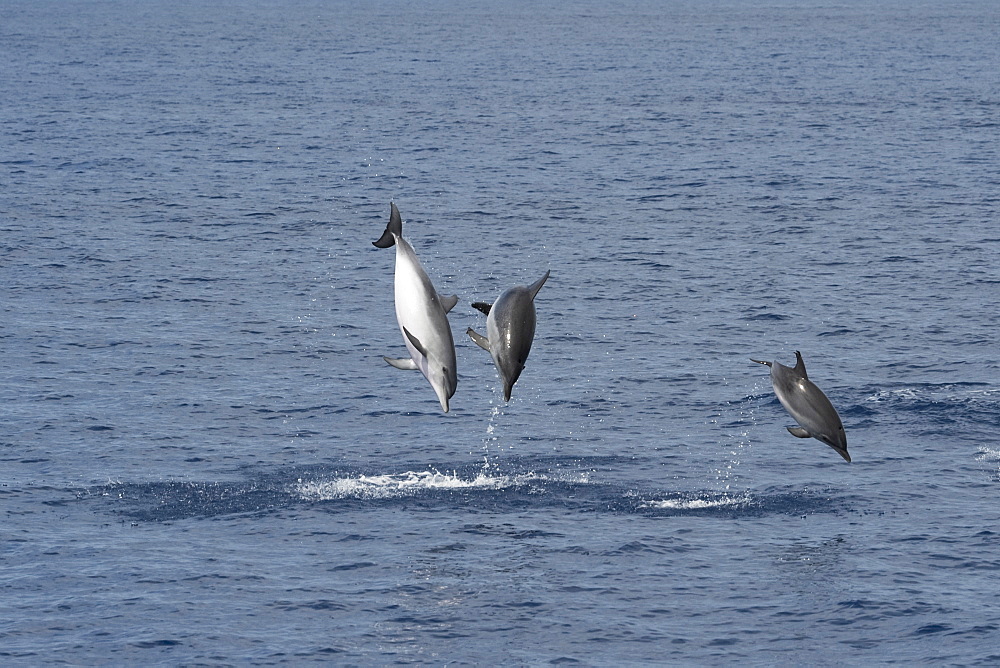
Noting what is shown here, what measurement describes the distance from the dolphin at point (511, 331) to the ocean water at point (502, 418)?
20889mm

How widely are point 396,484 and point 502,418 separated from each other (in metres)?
9.71

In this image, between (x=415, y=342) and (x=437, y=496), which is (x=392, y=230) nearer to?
(x=415, y=342)

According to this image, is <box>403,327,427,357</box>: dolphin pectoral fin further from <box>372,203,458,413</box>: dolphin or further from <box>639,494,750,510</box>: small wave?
<box>639,494,750,510</box>: small wave

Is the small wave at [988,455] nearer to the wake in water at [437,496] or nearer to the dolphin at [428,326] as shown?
the wake in water at [437,496]

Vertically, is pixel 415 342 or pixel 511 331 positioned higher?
pixel 511 331

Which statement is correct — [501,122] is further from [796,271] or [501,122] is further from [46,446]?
[46,446]

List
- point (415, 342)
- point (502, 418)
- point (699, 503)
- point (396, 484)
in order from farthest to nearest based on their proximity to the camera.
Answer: point (502, 418) < point (396, 484) < point (699, 503) < point (415, 342)

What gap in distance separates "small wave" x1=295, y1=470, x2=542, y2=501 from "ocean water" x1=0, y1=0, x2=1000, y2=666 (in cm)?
19

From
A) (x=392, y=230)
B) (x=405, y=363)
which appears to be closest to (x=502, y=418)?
(x=392, y=230)

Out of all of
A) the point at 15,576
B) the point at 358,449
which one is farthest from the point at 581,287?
the point at 15,576

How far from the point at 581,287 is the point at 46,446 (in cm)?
3631

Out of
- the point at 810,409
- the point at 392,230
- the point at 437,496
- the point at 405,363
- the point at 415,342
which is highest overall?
the point at 392,230

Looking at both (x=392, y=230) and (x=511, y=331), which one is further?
(x=392, y=230)

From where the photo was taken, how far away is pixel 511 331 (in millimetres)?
27250
